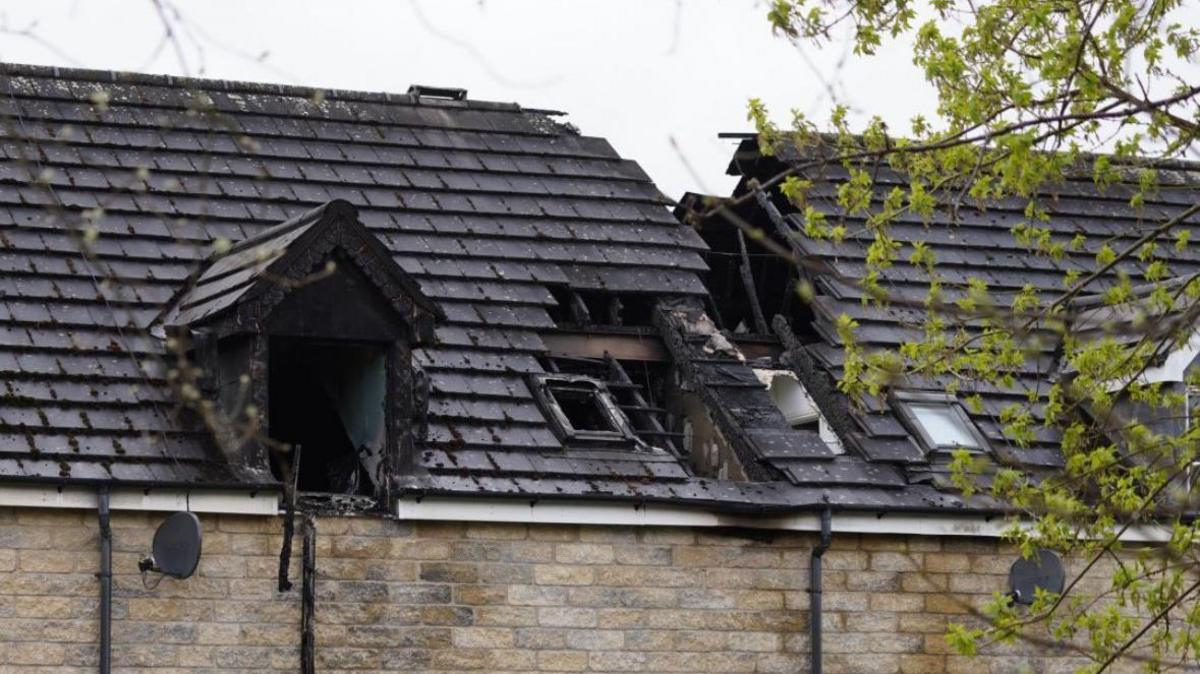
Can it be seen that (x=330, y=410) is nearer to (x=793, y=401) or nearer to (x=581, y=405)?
(x=581, y=405)

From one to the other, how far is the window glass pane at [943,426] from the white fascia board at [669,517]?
2.45ft

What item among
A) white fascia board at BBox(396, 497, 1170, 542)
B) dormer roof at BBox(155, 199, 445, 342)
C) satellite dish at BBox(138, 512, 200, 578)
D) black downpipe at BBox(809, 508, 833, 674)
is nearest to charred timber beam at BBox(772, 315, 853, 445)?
white fascia board at BBox(396, 497, 1170, 542)

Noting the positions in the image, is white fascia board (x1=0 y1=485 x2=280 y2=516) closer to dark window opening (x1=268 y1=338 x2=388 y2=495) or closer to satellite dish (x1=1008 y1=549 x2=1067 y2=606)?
dark window opening (x1=268 y1=338 x2=388 y2=495)

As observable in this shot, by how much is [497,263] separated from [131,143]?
2.73 metres

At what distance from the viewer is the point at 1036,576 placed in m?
16.0

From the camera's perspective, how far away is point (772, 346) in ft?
59.7

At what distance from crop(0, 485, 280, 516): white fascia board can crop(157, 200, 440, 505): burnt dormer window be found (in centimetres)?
24

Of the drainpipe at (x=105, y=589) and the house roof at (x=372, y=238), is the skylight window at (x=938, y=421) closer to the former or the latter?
the house roof at (x=372, y=238)

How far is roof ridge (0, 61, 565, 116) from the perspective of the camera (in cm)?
1823

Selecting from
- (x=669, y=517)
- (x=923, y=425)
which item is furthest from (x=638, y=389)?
(x=923, y=425)

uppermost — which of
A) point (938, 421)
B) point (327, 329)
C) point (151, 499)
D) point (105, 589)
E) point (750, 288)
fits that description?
point (750, 288)

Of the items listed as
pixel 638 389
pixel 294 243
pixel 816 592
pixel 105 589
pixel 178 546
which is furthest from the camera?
pixel 638 389

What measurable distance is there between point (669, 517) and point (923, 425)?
7.77 ft

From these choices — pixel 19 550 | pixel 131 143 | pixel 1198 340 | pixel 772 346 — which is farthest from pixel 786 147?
pixel 19 550
